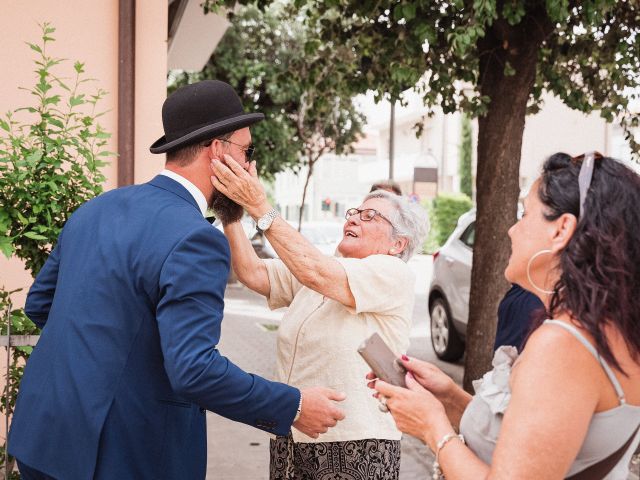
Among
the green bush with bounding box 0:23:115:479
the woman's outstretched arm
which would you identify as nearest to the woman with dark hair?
the woman's outstretched arm

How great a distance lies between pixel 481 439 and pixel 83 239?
125 cm

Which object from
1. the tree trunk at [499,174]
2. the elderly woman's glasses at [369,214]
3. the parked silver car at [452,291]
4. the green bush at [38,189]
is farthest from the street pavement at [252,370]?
the elderly woman's glasses at [369,214]

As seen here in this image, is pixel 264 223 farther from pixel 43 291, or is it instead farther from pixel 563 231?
pixel 563 231

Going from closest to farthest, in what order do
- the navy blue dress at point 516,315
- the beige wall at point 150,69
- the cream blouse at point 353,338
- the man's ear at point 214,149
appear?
the man's ear at point 214,149
the cream blouse at point 353,338
the navy blue dress at point 516,315
the beige wall at point 150,69

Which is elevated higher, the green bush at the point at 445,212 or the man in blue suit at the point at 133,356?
the man in blue suit at the point at 133,356

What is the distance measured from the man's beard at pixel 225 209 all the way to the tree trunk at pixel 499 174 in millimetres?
3947

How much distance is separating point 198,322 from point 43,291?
2.50 feet

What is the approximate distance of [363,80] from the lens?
737 cm

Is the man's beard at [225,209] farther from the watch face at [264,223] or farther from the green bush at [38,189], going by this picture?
the green bush at [38,189]

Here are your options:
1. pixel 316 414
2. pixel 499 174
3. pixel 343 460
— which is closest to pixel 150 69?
pixel 499 174

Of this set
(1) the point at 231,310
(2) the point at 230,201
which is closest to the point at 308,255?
(2) the point at 230,201

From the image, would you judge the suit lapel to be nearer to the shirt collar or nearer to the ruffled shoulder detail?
the shirt collar

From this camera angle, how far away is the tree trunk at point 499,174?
21.6ft

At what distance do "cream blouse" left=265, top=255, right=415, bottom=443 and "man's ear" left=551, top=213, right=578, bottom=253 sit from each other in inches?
44.9
